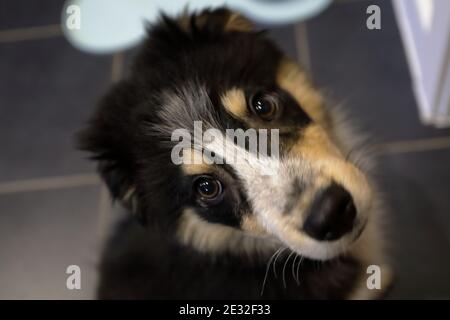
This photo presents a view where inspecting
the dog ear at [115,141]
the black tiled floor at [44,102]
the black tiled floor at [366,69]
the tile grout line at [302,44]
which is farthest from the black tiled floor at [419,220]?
the black tiled floor at [44,102]

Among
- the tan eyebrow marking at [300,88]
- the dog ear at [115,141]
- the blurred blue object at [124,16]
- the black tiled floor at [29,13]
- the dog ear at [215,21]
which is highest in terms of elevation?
the black tiled floor at [29,13]

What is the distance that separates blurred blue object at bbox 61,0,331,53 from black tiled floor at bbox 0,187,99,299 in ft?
2.93

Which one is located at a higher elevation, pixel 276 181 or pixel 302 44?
pixel 302 44

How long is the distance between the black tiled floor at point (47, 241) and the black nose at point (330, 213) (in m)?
1.40

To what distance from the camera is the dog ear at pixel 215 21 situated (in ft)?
5.54

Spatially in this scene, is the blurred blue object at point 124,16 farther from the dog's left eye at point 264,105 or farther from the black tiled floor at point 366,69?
the dog's left eye at point 264,105

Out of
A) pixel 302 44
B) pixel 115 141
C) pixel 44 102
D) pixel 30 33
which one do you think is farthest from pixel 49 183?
pixel 302 44

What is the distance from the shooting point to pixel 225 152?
145cm

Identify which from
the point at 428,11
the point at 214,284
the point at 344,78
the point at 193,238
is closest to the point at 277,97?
the point at 193,238

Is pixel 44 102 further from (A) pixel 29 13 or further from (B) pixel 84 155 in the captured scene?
(A) pixel 29 13

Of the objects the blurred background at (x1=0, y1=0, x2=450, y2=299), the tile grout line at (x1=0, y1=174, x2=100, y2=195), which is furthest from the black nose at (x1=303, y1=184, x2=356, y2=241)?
the tile grout line at (x1=0, y1=174, x2=100, y2=195)

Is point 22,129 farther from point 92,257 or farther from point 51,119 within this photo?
point 92,257

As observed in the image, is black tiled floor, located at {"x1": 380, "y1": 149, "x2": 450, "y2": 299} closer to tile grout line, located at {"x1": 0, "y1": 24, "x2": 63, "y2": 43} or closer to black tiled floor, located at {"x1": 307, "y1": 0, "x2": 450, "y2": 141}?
black tiled floor, located at {"x1": 307, "y1": 0, "x2": 450, "y2": 141}

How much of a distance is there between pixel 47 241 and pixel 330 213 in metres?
1.73
